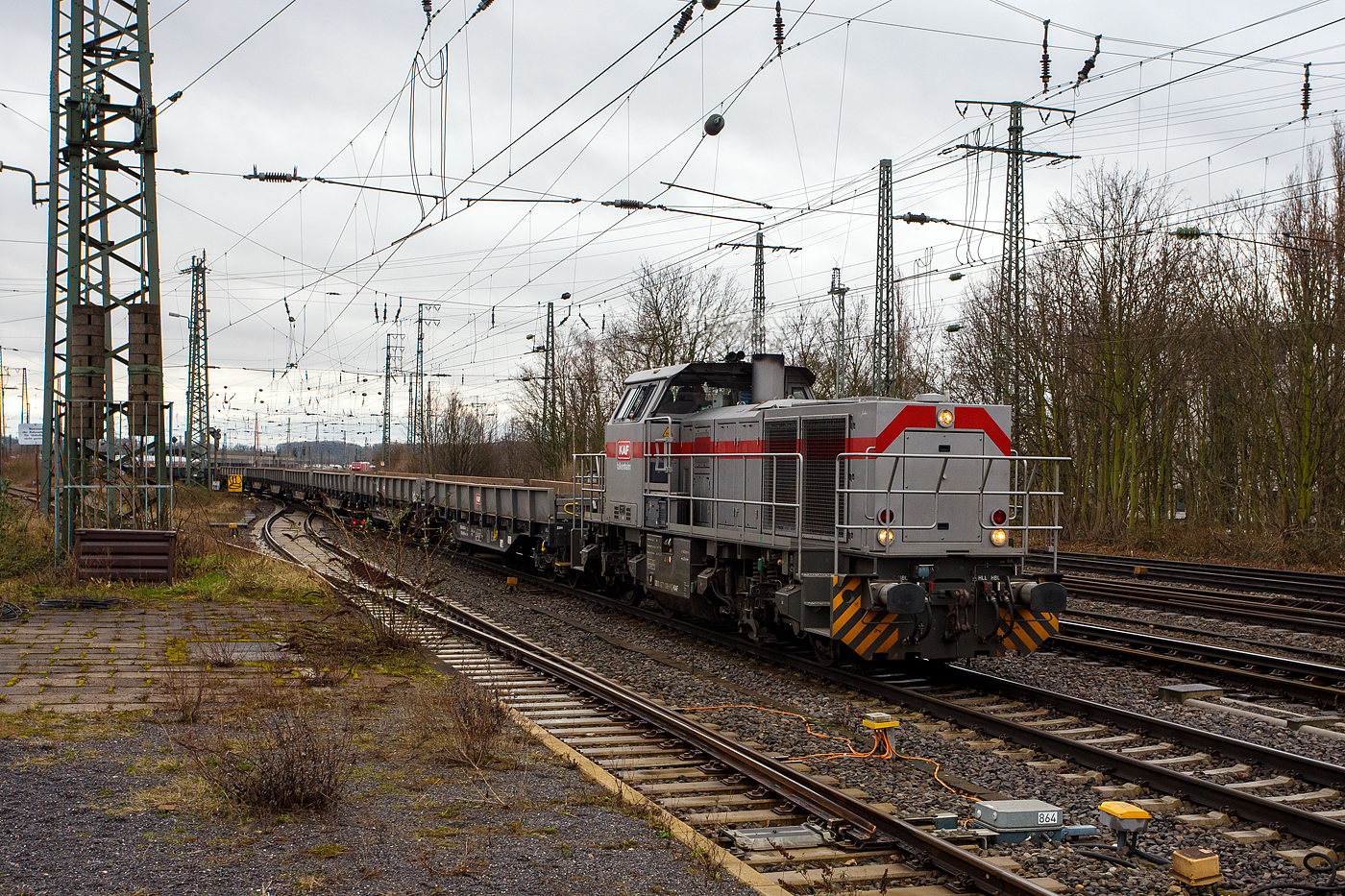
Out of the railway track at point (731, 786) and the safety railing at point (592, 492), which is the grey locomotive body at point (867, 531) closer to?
the railway track at point (731, 786)

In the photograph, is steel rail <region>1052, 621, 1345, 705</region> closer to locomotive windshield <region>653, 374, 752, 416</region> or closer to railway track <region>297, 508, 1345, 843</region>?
railway track <region>297, 508, 1345, 843</region>

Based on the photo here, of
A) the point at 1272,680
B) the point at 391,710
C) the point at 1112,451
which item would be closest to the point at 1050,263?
the point at 1112,451

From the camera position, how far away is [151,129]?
1506 cm

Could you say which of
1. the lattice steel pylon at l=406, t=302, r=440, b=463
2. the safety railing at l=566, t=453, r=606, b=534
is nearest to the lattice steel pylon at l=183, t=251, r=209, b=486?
the lattice steel pylon at l=406, t=302, r=440, b=463

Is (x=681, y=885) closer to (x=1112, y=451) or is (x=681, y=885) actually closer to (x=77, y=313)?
(x=77, y=313)

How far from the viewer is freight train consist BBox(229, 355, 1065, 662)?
8.98m

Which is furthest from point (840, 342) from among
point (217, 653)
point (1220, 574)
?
point (217, 653)

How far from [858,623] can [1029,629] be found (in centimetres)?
175

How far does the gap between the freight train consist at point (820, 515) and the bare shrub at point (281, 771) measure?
481 cm

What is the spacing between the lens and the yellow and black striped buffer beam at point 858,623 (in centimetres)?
887

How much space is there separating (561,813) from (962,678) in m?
5.29

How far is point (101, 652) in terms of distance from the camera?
31.3 ft

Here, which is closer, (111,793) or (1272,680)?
(111,793)

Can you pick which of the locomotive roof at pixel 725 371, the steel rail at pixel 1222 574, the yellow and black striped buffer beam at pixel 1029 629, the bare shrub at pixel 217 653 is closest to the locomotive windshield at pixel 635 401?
the locomotive roof at pixel 725 371
